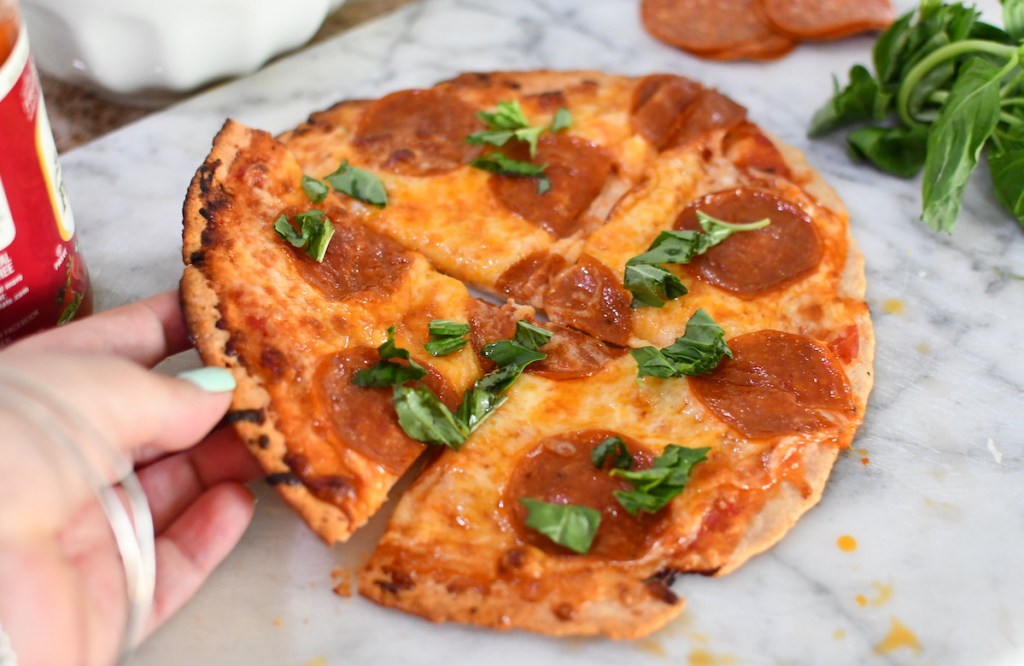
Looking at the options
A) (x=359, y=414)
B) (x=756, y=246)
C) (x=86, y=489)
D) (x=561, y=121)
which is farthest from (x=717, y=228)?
(x=86, y=489)

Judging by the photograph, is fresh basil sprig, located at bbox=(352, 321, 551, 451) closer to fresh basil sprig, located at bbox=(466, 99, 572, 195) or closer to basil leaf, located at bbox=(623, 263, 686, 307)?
basil leaf, located at bbox=(623, 263, 686, 307)

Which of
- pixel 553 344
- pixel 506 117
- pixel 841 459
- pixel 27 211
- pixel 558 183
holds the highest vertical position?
pixel 27 211

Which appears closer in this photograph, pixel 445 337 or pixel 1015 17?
pixel 445 337

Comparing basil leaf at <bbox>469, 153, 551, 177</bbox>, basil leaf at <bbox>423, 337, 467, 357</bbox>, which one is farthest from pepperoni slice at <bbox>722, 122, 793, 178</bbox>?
basil leaf at <bbox>423, 337, 467, 357</bbox>

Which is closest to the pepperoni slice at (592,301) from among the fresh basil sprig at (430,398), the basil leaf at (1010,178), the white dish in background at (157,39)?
the fresh basil sprig at (430,398)

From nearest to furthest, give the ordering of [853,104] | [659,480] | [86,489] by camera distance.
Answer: [86,489], [659,480], [853,104]

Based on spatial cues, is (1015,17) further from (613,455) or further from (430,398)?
(430,398)

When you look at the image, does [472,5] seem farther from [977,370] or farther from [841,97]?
[977,370]
